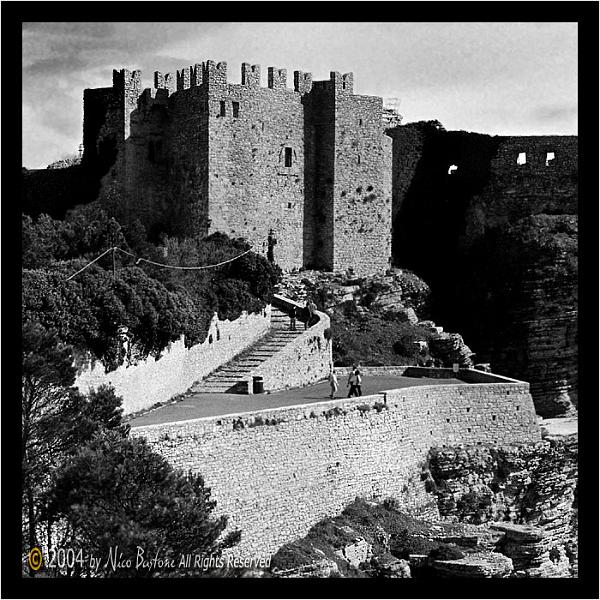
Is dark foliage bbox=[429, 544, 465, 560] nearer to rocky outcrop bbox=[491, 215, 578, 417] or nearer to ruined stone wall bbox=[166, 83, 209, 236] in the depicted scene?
ruined stone wall bbox=[166, 83, 209, 236]

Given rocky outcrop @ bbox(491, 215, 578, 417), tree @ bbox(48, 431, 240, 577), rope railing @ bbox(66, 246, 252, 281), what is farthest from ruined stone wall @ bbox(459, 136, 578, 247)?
tree @ bbox(48, 431, 240, 577)

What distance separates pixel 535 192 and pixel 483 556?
22.4 metres

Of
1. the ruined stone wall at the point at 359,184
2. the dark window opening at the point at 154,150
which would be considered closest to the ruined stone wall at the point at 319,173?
the ruined stone wall at the point at 359,184

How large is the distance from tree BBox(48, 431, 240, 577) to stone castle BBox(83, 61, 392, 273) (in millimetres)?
18566

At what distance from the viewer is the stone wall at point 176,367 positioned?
2672 cm

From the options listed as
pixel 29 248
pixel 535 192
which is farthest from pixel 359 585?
pixel 535 192

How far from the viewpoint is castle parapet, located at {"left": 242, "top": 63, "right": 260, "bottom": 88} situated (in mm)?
39281

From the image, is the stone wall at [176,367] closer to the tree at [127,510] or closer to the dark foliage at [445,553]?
the tree at [127,510]

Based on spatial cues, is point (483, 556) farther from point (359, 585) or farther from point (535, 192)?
point (535, 192)

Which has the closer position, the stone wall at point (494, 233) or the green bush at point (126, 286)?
the green bush at point (126, 286)

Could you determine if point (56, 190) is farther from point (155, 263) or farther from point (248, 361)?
point (248, 361)

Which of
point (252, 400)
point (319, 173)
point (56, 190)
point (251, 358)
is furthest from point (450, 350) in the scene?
point (56, 190)

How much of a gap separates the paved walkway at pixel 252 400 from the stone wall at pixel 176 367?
0.40 m

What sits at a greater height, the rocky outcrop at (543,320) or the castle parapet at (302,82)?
the castle parapet at (302,82)
